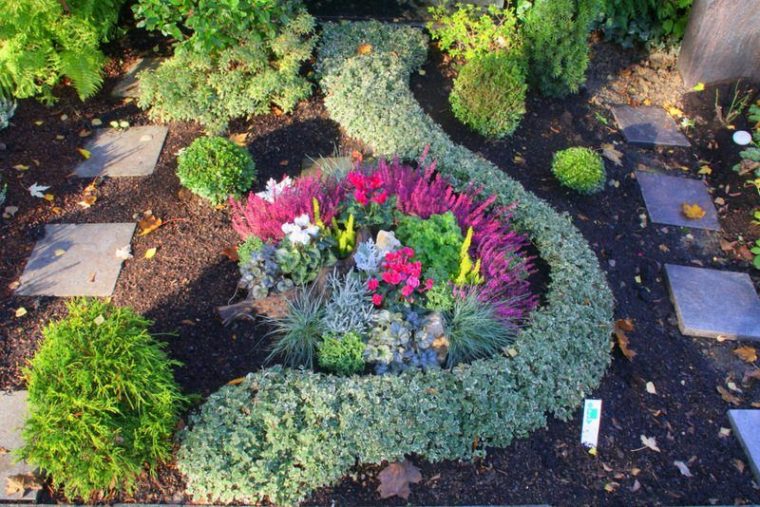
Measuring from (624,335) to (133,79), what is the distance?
14.6 feet

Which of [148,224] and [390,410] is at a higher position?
[148,224]

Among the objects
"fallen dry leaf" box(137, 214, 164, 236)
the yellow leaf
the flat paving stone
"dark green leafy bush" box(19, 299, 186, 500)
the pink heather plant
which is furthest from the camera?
the yellow leaf

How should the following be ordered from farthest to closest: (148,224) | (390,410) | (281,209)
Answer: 1. (148,224)
2. (281,209)
3. (390,410)

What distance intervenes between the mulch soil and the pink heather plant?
0.95ft

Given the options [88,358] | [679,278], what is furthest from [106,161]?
[679,278]

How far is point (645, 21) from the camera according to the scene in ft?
19.7

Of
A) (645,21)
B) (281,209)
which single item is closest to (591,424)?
(281,209)

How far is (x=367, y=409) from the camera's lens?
2969 mm

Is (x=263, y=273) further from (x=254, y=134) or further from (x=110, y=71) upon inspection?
(x=110, y=71)

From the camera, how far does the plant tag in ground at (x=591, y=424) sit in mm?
3266

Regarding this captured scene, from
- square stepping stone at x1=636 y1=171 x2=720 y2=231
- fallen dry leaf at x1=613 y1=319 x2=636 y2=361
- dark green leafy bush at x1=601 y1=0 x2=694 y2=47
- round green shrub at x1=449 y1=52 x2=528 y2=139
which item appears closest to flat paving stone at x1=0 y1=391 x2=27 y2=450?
fallen dry leaf at x1=613 y1=319 x2=636 y2=361

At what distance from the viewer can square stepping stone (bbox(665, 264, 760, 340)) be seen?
3.90 meters

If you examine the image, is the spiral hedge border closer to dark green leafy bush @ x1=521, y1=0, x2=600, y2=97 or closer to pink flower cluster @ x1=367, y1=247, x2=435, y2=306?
pink flower cluster @ x1=367, y1=247, x2=435, y2=306

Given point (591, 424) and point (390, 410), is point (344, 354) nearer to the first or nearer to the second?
point (390, 410)
